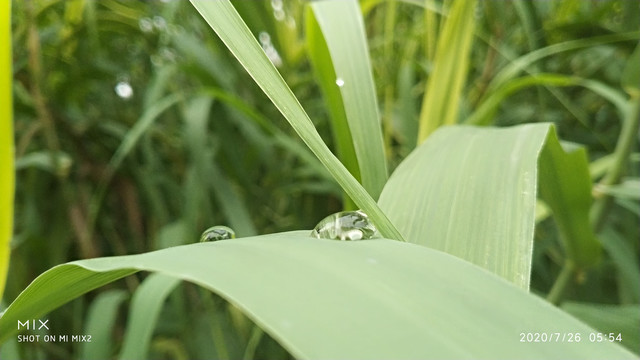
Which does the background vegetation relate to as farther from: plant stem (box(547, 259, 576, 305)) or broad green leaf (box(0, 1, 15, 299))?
broad green leaf (box(0, 1, 15, 299))

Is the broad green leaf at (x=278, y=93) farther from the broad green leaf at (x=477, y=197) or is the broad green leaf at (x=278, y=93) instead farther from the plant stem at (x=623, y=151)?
the plant stem at (x=623, y=151)

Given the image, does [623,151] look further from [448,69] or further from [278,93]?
[278,93]

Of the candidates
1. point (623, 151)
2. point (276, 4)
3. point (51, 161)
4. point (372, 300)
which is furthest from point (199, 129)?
point (372, 300)

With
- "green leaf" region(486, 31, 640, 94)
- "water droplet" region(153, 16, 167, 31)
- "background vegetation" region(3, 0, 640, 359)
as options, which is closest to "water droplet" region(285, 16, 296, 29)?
"background vegetation" region(3, 0, 640, 359)

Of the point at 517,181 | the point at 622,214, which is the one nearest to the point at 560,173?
the point at 517,181

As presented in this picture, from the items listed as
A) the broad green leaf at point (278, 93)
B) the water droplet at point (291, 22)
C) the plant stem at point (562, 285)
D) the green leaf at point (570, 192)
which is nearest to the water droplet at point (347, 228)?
the broad green leaf at point (278, 93)
